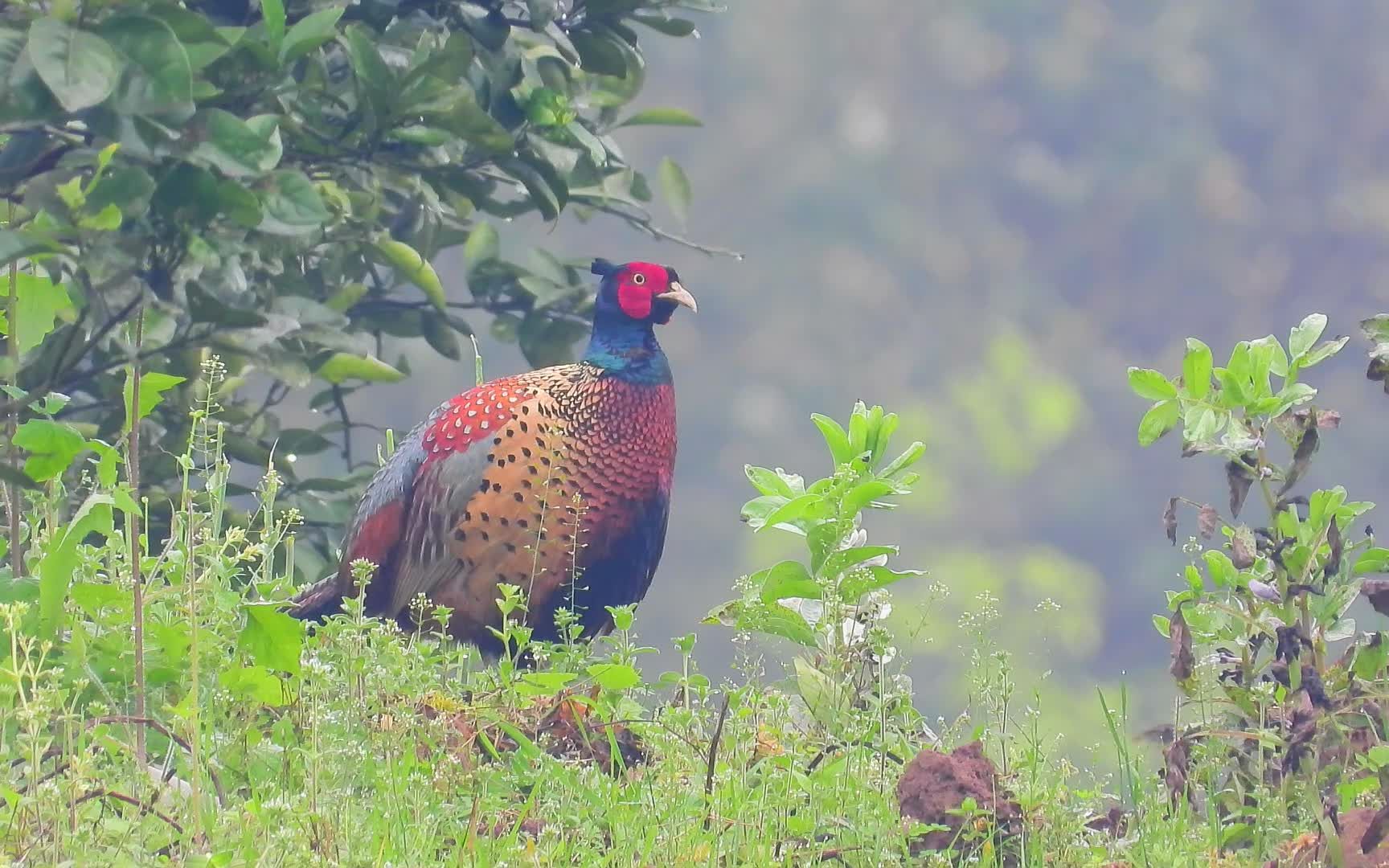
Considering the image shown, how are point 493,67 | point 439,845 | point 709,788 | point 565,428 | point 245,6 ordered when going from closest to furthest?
point 439,845 → point 709,788 → point 245,6 → point 493,67 → point 565,428

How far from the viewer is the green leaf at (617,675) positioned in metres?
3.37

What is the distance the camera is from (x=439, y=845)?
2.82 metres

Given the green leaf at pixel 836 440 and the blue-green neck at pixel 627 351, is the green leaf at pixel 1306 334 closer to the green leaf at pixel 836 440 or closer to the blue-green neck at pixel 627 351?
the green leaf at pixel 836 440

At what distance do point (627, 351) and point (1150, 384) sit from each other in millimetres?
2236

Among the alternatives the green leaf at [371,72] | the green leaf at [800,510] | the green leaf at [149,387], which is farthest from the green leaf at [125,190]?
the green leaf at [800,510]

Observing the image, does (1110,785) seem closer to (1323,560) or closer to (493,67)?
(1323,560)

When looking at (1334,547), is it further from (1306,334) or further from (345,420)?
(345,420)

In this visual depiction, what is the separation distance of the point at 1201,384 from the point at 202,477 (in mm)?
2373

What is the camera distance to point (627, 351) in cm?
508

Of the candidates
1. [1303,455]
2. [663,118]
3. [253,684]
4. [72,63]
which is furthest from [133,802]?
[663,118]

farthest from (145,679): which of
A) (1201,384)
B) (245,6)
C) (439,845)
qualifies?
(1201,384)

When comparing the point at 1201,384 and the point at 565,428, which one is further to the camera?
the point at 565,428

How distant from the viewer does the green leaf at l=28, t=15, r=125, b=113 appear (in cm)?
307

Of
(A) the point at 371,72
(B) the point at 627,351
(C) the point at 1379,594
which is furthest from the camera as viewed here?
(B) the point at 627,351
